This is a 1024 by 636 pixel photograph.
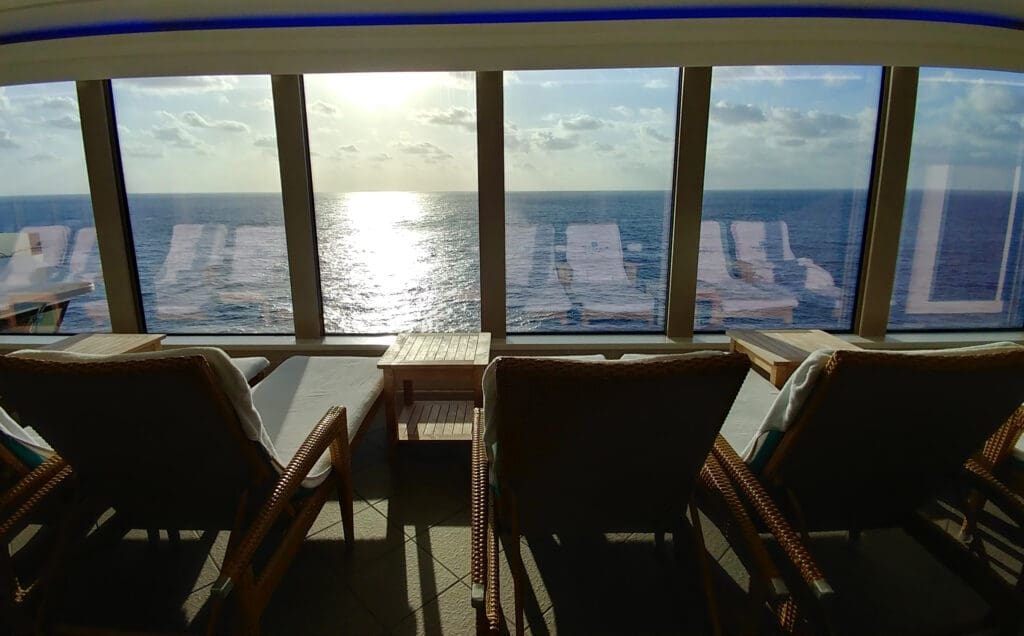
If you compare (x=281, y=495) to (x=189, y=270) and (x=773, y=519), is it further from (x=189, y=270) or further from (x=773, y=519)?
(x=189, y=270)

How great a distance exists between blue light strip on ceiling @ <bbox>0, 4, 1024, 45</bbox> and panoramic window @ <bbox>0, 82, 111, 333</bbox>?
150 cm

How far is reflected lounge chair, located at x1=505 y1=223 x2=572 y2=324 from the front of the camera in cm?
411

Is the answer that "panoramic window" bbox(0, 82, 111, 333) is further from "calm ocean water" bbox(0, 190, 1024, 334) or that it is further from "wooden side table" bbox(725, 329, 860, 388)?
"wooden side table" bbox(725, 329, 860, 388)

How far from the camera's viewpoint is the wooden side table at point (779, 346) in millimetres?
2832

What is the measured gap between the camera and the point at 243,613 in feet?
4.56

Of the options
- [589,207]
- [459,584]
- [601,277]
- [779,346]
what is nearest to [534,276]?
[601,277]

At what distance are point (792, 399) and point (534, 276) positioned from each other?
3.11 metres

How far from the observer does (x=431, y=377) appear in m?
2.80

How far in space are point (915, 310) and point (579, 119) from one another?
346 cm

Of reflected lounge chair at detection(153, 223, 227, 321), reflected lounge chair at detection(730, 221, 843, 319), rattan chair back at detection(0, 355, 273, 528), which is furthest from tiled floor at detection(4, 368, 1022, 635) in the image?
reflected lounge chair at detection(730, 221, 843, 319)

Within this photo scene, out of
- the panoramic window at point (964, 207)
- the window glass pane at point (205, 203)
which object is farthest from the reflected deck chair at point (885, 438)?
the window glass pane at point (205, 203)

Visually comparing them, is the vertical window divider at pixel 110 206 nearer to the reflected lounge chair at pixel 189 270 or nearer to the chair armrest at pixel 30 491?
the reflected lounge chair at pixel 189 270

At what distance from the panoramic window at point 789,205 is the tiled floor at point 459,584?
88.4 inches

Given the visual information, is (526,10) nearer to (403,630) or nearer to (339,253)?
(403,630)
